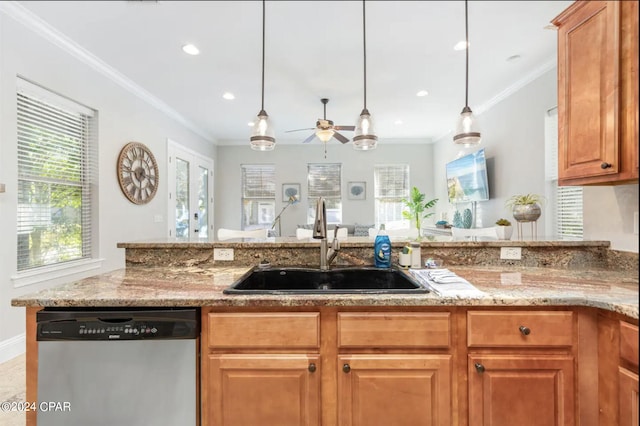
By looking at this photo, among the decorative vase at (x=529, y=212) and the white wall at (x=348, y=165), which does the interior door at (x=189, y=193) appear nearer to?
the white wall at (x=348, y=165)

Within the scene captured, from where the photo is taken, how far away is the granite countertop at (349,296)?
1142 mm

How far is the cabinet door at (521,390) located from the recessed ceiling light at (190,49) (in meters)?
3.26

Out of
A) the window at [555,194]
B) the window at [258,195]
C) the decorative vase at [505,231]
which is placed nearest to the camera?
the decorative vase at [505,231]

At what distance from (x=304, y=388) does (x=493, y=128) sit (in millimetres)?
4375

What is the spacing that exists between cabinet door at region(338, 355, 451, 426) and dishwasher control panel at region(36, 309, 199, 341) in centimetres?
65

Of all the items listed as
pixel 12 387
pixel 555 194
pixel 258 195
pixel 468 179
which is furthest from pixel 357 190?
pixel 12 387

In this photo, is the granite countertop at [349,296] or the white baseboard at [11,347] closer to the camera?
the granite countertop at [349,296]

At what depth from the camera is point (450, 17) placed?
2.43m

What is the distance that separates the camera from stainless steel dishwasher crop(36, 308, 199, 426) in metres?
1.13

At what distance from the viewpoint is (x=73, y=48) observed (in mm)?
2883

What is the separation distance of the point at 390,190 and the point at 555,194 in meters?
3.67

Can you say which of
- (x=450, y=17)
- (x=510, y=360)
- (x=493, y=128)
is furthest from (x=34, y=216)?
(x=493, y=128)

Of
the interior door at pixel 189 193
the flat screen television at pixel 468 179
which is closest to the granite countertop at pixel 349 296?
the flat screen television at pixel 468 179

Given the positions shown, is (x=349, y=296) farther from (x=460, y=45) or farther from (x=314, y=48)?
(x=460, y=45)
